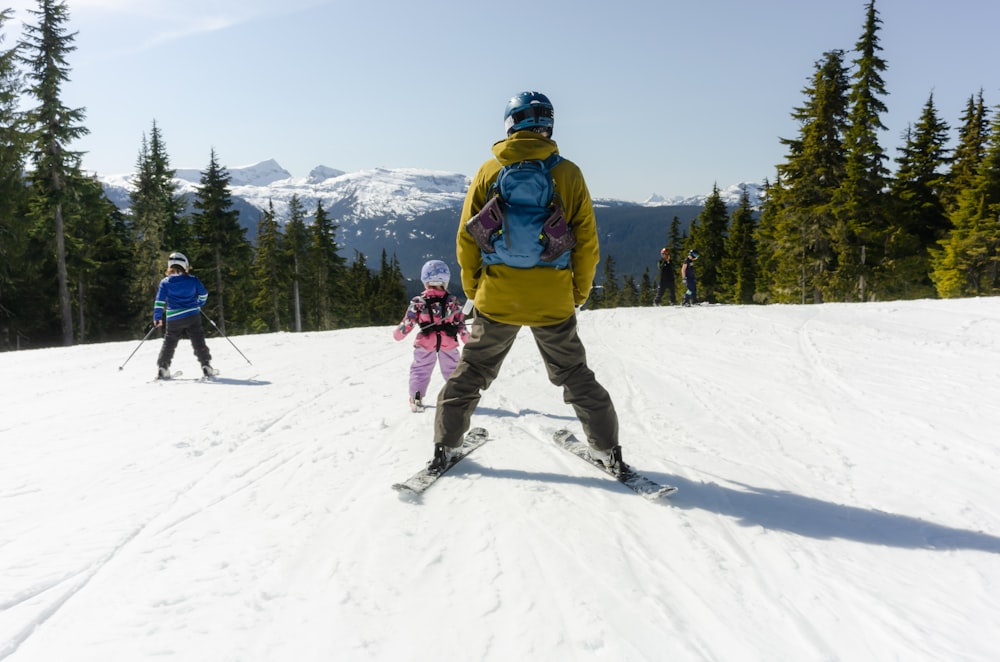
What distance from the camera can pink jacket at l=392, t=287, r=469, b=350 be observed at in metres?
5.96

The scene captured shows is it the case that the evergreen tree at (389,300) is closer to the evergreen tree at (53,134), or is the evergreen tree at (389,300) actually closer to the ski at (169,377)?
the evergreen tree at (53,134)

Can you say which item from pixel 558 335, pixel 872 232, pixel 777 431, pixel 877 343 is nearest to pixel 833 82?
pixel 872 232

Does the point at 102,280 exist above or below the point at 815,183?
below

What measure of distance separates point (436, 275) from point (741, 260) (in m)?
48.0

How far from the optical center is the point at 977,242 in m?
26.6

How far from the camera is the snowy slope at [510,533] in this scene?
6.93 feet

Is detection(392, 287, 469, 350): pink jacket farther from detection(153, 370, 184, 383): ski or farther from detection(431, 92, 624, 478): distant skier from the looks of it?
detection(153, 370, 184, 383): ski

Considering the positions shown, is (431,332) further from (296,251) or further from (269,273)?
(296,251)

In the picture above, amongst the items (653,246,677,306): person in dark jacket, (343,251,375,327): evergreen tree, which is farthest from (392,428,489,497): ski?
(343,251,375,327): evergreen tree

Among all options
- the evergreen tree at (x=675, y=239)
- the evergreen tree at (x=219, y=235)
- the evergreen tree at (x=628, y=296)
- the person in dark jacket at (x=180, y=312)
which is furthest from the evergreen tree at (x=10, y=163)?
the evergreen tree at (x=628, y=296)

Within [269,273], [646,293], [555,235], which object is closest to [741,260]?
[646,293]

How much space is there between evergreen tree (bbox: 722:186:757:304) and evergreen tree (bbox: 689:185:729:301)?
0.67 metres

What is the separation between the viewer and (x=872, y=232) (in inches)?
1159

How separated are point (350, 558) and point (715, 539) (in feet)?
6.46
